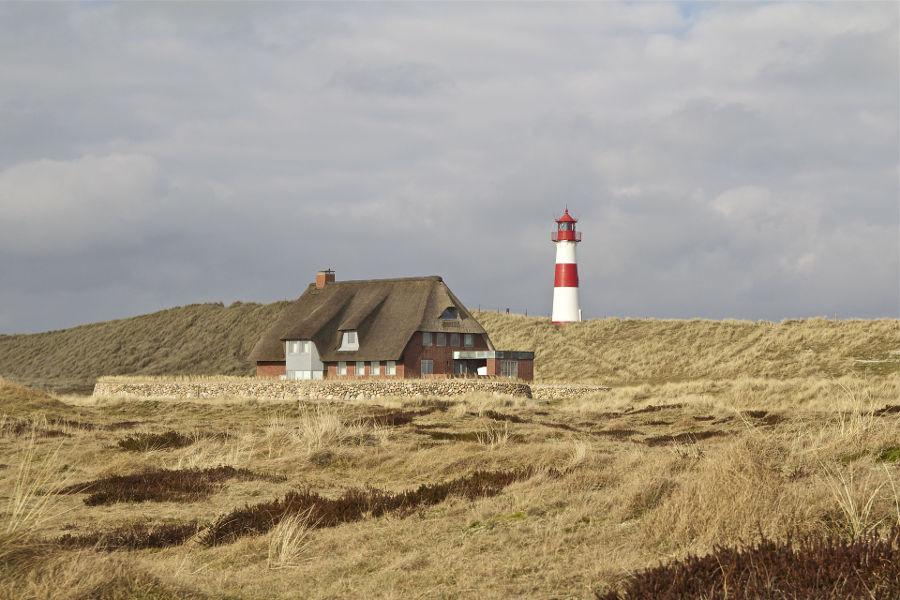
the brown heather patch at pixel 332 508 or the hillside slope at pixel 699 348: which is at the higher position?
the hillside slope at pixel 699 348

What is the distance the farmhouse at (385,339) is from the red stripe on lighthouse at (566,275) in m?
15.6

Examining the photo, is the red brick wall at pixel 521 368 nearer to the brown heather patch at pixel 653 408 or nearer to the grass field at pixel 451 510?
the brown heather patch at pixel 653 408

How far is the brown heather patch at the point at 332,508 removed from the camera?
10.9 meters

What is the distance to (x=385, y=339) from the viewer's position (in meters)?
48.7

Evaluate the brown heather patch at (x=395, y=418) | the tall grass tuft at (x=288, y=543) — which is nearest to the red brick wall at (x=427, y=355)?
the brown heather patch at (x=395, y=418)

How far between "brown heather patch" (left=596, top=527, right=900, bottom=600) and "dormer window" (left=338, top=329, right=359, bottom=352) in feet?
143

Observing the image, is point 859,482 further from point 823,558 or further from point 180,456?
point 180,456

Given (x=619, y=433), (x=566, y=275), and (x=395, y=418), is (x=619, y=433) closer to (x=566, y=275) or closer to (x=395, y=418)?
(x=395, y=418)

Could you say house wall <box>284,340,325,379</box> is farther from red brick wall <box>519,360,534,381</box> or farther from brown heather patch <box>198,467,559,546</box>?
brown heather patch <box>198,467,559,546</box>

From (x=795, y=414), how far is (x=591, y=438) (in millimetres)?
6970

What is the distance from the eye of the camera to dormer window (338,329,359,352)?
4960 cm

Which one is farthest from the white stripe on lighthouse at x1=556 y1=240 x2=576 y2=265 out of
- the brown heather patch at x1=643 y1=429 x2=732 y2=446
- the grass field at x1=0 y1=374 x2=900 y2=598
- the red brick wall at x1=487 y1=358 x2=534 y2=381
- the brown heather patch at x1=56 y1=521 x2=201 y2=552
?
the brown heather patch at x1=56 y1=521 x2=201 y2=552

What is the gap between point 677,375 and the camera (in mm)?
59062

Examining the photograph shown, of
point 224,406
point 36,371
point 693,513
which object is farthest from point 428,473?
point 36,371
